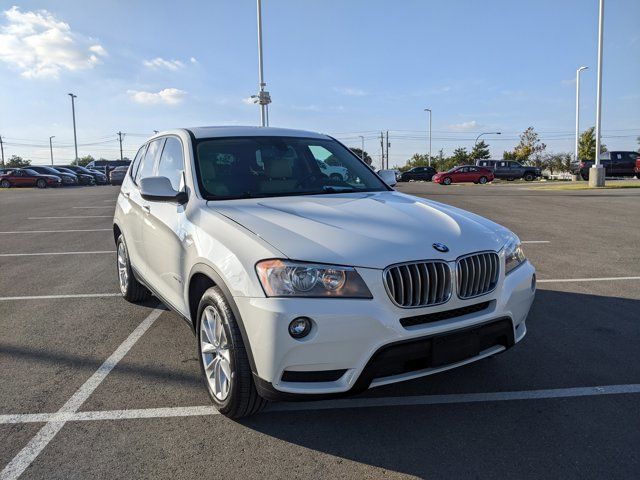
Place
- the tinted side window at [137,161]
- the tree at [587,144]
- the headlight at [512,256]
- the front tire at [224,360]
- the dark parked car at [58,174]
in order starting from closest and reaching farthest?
the front tire at [224,360], the headlight at [512,256], the tinted side window at [137,161], the dark parked car at [58,174], the tree at [587,144]

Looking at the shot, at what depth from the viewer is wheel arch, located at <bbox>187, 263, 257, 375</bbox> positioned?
9.05 ft

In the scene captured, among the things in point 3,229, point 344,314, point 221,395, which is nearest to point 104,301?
point 221,395

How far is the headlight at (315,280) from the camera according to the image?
8.61 feet

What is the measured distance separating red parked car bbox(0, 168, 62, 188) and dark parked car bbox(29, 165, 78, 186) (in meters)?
0.74

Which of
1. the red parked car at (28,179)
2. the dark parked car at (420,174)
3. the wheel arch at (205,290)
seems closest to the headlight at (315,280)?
the wheel arch at (205,290)

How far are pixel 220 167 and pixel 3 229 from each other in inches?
432

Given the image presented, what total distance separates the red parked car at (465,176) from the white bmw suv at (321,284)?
3806 cm

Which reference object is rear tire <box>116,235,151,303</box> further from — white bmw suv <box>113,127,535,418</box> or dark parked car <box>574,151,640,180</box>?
dark parked car <box>574,151,640,180</box>

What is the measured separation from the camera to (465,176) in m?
40.9

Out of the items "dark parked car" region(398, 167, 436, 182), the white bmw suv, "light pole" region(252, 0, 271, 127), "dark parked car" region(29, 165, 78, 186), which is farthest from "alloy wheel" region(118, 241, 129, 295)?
"dark parked car" region(398, 167, 436, 182)

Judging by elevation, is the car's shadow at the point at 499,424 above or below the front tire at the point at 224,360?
below

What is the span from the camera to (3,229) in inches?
493

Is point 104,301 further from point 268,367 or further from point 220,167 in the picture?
point 268,367

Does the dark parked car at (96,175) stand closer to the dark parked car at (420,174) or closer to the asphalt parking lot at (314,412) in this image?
the dark parked car at (420,174)
